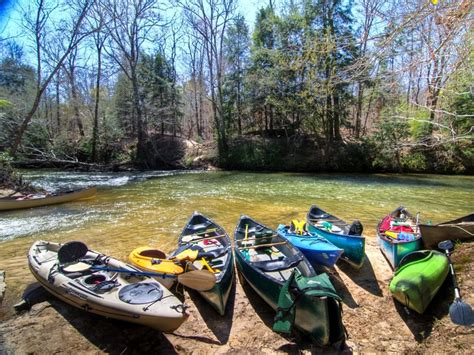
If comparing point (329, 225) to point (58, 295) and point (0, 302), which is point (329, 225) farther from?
point (0, 302)

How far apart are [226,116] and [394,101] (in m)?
13.2

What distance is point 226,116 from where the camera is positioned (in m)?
26.7

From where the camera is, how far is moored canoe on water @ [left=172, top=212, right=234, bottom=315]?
13.7 feet

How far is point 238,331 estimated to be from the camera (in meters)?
3.84

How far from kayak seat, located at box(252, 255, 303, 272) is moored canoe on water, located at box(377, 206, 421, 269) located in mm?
1826

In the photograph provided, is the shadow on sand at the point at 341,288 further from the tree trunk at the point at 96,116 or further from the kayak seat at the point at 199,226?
the tree trunk at the point at 96,116

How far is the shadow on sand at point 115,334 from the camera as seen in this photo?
348 cm

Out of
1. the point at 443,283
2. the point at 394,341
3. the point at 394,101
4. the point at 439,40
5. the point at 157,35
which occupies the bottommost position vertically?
the point at 394,341

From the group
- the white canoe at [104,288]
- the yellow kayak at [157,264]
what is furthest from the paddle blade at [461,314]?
the yellow kayak at [157,264]

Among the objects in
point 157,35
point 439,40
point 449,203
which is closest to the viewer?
point 439,40

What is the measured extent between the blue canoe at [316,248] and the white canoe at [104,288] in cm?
251

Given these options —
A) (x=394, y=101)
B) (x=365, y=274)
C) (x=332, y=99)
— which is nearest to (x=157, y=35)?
(x=332, y=99)

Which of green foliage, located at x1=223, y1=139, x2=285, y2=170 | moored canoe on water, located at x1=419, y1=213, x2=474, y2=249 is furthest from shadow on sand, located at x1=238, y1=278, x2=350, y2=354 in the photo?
green foliage, located at x1=223, y1=139, x2=285, y2=170

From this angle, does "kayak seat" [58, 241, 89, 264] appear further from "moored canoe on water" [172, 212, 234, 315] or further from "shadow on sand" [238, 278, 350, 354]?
"shadow on sand" [238, 278, 350, 354]
